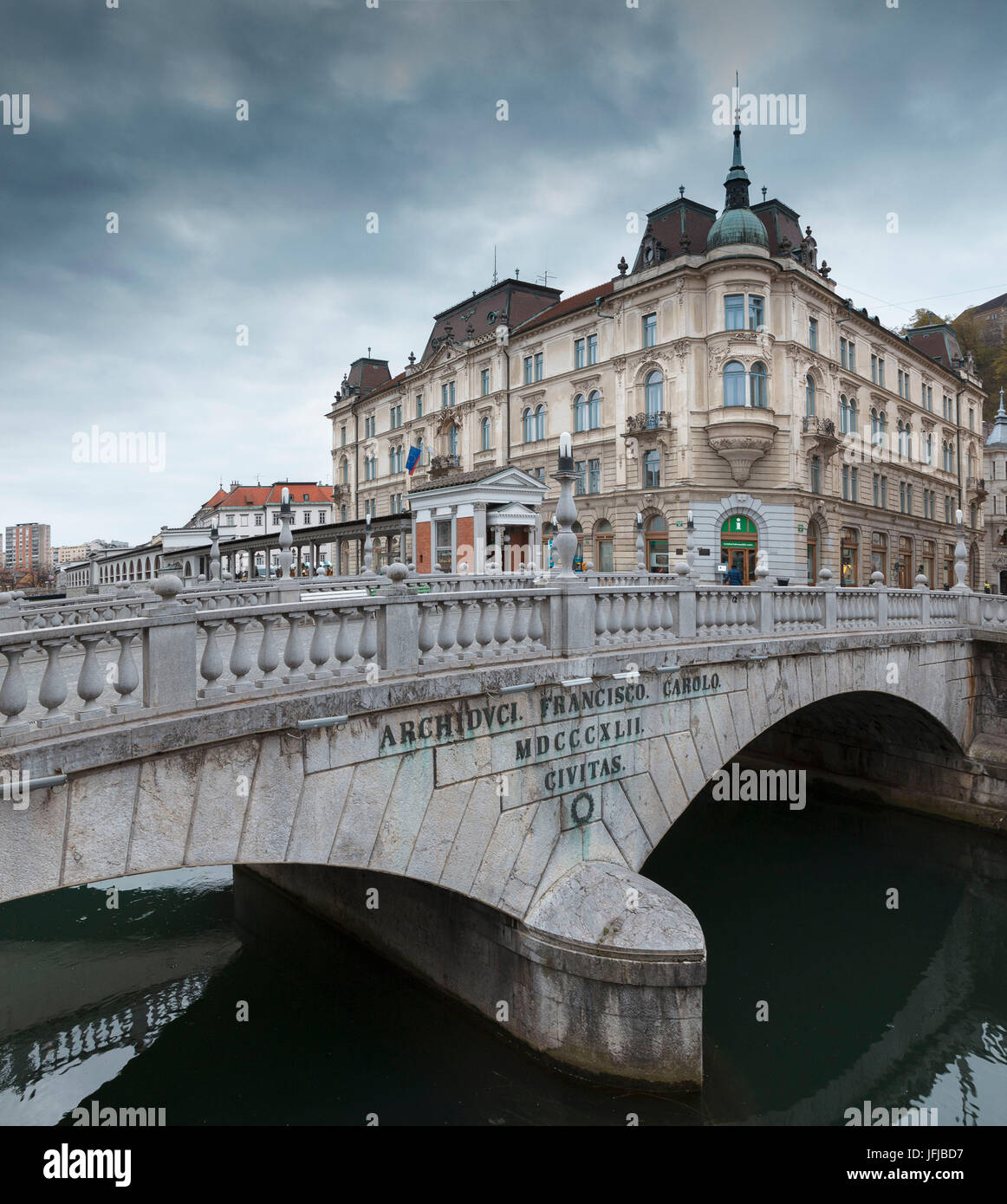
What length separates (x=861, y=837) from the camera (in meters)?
17.0

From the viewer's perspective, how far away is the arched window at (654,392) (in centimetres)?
3478

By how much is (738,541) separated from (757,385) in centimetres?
683

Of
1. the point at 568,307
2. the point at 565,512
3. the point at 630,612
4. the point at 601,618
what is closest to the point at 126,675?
the point at 565,512

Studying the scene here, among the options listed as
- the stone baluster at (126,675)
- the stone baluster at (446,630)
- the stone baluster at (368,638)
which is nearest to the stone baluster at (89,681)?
the stone baluster at (126,675)

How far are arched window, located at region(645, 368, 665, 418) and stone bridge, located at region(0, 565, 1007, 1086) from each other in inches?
927

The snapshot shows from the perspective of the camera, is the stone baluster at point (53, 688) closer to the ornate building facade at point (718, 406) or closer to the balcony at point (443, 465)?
the ornate building facade at point (718, 406)

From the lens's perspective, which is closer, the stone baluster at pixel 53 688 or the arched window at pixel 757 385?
the stone baluster at pixel 53 688

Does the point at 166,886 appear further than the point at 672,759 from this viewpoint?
Yes

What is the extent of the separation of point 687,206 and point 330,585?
93.3ft

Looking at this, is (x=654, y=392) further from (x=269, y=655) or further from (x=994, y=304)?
(x=994, y=304)

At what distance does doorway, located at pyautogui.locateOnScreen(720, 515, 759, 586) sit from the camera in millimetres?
33719

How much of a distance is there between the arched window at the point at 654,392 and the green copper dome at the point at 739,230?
227 inches

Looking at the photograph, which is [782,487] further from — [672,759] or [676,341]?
[672,759]
